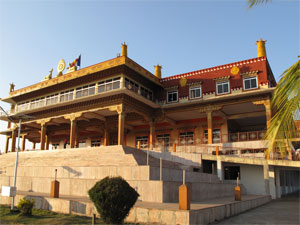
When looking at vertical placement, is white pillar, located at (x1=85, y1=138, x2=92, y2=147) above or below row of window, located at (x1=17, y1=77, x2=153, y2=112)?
below

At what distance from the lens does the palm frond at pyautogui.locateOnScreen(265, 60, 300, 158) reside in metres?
5.32

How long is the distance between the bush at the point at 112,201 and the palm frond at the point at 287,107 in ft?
13.1

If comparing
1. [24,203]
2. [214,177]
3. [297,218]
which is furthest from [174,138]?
[24,203]

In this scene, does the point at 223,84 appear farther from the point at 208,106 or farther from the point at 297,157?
the point at 297,157

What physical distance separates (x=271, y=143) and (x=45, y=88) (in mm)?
27687

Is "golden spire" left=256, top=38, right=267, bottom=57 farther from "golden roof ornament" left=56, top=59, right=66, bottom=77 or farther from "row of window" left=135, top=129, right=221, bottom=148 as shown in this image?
"golden roof ornament" left=56, top=59, right=66, bottom=77

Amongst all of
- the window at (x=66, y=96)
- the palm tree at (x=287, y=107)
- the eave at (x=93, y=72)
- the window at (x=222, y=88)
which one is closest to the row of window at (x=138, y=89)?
the eave at (x=93, y=72)

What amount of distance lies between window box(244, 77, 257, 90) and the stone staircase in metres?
9.55

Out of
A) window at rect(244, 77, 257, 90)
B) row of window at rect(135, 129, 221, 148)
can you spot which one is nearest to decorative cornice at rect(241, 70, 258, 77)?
window at rect(244, 77, 257, 90)

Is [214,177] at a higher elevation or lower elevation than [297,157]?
lower

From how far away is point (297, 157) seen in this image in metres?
17.6

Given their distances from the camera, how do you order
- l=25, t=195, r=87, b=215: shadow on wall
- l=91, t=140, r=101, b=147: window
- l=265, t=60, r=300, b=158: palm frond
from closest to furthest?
l=265, t=60, r=300, b=158: palm frond < l=25, t=195, r=87, b=215: shadow on wall < l=91, t=140, r=101, b=147: window

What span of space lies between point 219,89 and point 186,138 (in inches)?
256

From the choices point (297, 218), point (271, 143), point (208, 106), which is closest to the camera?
point (271, 143)
